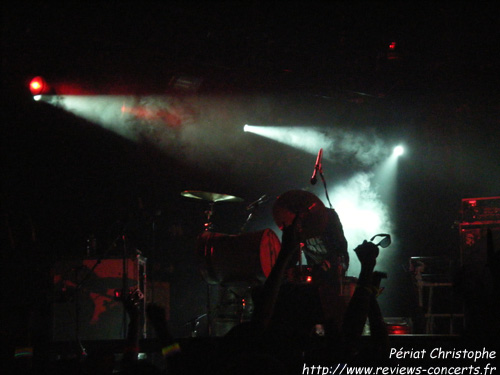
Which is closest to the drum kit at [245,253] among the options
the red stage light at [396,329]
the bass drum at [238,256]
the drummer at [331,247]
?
the bass drum at [238,256]

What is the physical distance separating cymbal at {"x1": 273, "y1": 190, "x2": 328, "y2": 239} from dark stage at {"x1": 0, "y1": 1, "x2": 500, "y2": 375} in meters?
0.47

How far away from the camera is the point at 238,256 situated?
5945 millimetres

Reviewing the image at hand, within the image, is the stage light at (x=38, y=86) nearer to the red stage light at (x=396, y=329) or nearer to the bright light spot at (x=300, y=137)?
the bright light spot at (x=300, y=137)

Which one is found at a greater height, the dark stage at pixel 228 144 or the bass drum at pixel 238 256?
the dark stage at pixel 228 144

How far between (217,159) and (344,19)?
359 cm

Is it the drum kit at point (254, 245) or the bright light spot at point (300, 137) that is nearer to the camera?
the drum kit at point (254, 245)

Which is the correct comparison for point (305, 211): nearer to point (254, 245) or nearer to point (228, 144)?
point (254, 245)

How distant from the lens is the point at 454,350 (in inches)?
90.4

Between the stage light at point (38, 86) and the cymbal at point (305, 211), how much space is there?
4.38 metres

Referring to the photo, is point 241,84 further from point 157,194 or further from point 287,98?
point 157,194

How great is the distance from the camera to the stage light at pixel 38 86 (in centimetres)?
746

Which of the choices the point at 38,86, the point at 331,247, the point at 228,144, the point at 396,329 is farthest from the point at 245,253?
the point at 38,86

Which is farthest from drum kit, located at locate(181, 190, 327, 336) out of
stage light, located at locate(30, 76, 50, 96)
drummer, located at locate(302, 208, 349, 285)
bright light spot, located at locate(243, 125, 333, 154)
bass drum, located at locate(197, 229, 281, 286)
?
bright light spot, located at locate(243, 125, 333, 154)

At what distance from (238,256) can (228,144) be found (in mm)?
3778
